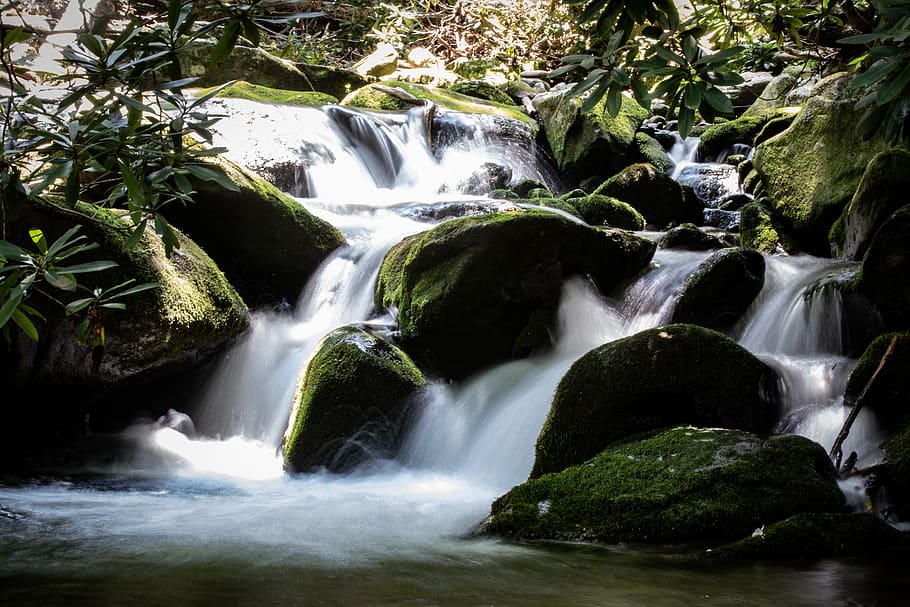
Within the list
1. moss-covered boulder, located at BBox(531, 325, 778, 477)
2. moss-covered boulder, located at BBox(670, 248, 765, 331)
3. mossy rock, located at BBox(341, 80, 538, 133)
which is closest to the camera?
Answer: moss-covered boulder, located at BBox(531, 325, 778, 477)

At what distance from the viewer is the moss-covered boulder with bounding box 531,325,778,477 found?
4715 millimetres

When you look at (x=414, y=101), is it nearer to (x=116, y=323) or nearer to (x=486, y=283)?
(x=486, y=283)

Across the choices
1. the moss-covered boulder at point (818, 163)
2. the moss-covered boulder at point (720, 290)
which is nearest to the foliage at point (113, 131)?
the moss-covered boulder at point (720, 290)

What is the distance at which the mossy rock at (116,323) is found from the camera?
6.06m

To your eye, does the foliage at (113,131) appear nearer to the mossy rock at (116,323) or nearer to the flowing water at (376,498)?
the flowing water at (376,498)

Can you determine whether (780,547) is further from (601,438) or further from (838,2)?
(838,2)

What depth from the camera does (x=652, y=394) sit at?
15.5 ft

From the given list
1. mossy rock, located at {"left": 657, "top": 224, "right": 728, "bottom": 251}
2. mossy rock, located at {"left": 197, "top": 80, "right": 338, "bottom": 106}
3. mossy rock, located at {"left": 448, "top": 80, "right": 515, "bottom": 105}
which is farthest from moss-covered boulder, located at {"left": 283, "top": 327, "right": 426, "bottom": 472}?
mossy rock, located at {"left": 448, "top": 80, "right": 515, "bottom": 105}

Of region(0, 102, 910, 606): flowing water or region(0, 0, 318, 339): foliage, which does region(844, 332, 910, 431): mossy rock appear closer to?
region(0, 102, 910, 606): flowing water

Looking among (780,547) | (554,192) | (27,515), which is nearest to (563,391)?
(780,547)

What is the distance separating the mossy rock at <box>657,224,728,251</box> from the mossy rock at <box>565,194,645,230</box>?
156 centimetres

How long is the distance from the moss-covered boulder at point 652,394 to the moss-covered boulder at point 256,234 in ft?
16.2

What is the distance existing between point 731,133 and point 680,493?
11.5m

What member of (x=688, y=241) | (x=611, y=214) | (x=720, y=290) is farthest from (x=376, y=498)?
(x=611, y=214)
